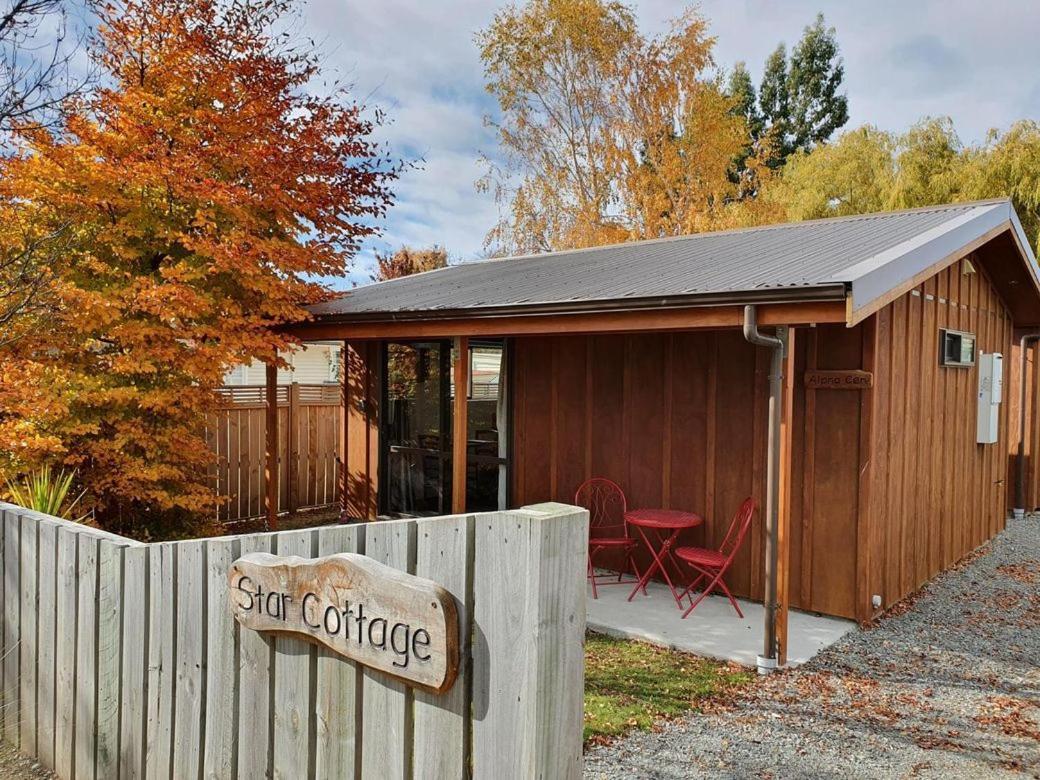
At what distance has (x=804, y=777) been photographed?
3072 millimetres

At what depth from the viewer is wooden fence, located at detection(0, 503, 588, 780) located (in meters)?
1.52

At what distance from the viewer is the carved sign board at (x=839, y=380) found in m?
4.96

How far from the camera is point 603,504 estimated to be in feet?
21.3

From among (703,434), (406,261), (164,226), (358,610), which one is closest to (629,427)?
(703,434)

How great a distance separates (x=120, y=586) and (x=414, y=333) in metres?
3.61

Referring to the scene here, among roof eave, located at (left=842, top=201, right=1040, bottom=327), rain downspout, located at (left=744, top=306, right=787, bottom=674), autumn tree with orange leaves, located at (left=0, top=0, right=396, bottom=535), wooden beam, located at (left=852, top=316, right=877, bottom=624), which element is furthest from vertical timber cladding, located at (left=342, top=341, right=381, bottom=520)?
roof eave, located at (left=842, top=201, right=1040, bottom=327)

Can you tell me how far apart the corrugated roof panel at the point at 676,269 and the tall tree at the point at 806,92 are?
18.3 meters

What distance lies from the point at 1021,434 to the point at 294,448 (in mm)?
9732

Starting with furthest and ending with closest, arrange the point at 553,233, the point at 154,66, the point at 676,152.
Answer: the point at 553,233
the point at 676,152
the point at 154,66

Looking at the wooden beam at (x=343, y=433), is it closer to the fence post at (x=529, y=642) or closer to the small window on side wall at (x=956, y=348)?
the small window on side wall at (x=956, y=348)

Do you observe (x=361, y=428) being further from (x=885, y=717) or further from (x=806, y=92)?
(x=806, y=92)

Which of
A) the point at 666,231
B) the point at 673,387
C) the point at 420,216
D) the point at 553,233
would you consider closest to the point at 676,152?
the point at 666,231

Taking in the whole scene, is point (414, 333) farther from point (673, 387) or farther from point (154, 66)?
point (154, 66)

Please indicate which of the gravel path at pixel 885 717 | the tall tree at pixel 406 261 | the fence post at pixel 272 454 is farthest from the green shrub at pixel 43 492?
the tall tree at pixel 406 261
